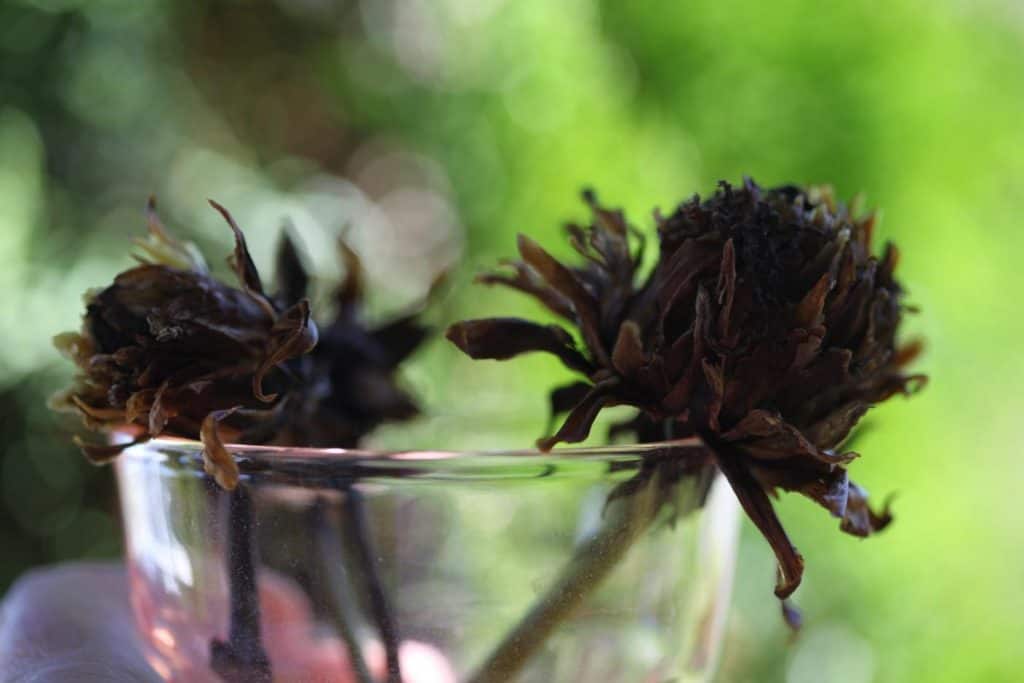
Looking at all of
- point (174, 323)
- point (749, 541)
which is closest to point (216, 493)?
point (174, 323)

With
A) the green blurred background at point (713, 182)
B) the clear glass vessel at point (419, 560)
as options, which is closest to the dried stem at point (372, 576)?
the clear glass vessel at point (419, 560)

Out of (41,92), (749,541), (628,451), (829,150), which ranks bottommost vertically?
(749,541)

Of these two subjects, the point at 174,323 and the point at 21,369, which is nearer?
the point at 174,323

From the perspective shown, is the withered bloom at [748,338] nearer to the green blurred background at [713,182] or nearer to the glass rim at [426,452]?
the glass rim at [426,452]

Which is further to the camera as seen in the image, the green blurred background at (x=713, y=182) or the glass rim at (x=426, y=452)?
the green blurred background at (x=713, y=182)

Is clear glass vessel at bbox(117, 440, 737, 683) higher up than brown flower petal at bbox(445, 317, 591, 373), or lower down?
lower down

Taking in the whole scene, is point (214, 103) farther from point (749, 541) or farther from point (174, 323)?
point (174, 323)

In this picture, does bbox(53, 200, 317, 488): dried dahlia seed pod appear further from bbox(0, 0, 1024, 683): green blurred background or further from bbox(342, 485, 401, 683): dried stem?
bbox(0, 0, 1024, 683): green blurred background

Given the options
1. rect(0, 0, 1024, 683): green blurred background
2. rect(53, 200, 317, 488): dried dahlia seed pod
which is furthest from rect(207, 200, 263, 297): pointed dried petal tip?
rect(0, 0, 1024, 683): green blurred background
